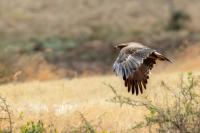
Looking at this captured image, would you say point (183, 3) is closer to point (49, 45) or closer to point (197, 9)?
point (197, 9)

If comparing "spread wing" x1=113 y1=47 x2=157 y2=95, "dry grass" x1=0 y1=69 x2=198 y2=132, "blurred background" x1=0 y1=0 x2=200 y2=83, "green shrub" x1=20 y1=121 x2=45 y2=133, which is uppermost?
"blurred background" x1=0 y1=0 x2=200 y2=83

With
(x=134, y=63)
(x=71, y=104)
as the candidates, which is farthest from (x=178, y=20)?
(x=134, y=63)

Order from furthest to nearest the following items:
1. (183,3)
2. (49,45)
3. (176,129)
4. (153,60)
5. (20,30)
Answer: (183,3) → (20,30) → (49,45) → (153,60) → (176,129)

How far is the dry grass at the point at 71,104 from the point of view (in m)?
11.9

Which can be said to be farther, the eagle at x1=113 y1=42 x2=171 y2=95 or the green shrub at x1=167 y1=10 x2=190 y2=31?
the green shrub at x1=167 y1=10 x2=190 y2=31

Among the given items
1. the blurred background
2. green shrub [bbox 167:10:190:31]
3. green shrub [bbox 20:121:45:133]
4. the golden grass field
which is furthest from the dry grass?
green shrub [bbox 167:10:190:31]

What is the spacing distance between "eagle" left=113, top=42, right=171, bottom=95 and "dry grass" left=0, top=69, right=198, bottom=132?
0.26 m

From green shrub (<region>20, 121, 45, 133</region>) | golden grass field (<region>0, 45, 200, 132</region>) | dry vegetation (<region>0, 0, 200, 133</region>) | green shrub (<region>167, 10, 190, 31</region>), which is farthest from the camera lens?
green shrub (<region>167, 10, 190, 31</region>)

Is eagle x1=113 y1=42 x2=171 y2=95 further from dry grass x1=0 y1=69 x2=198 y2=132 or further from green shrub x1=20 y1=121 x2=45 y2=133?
green shrub x1=20 y1=121 x2=45 y2=133

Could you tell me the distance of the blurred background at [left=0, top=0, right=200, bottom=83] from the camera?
27.3 metres

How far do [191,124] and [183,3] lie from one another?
35.3 m

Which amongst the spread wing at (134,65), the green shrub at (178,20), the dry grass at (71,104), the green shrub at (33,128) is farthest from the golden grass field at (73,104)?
the green shrub at (178,20)

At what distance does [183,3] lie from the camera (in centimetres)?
4525

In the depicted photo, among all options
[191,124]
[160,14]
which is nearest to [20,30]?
[160,14]
